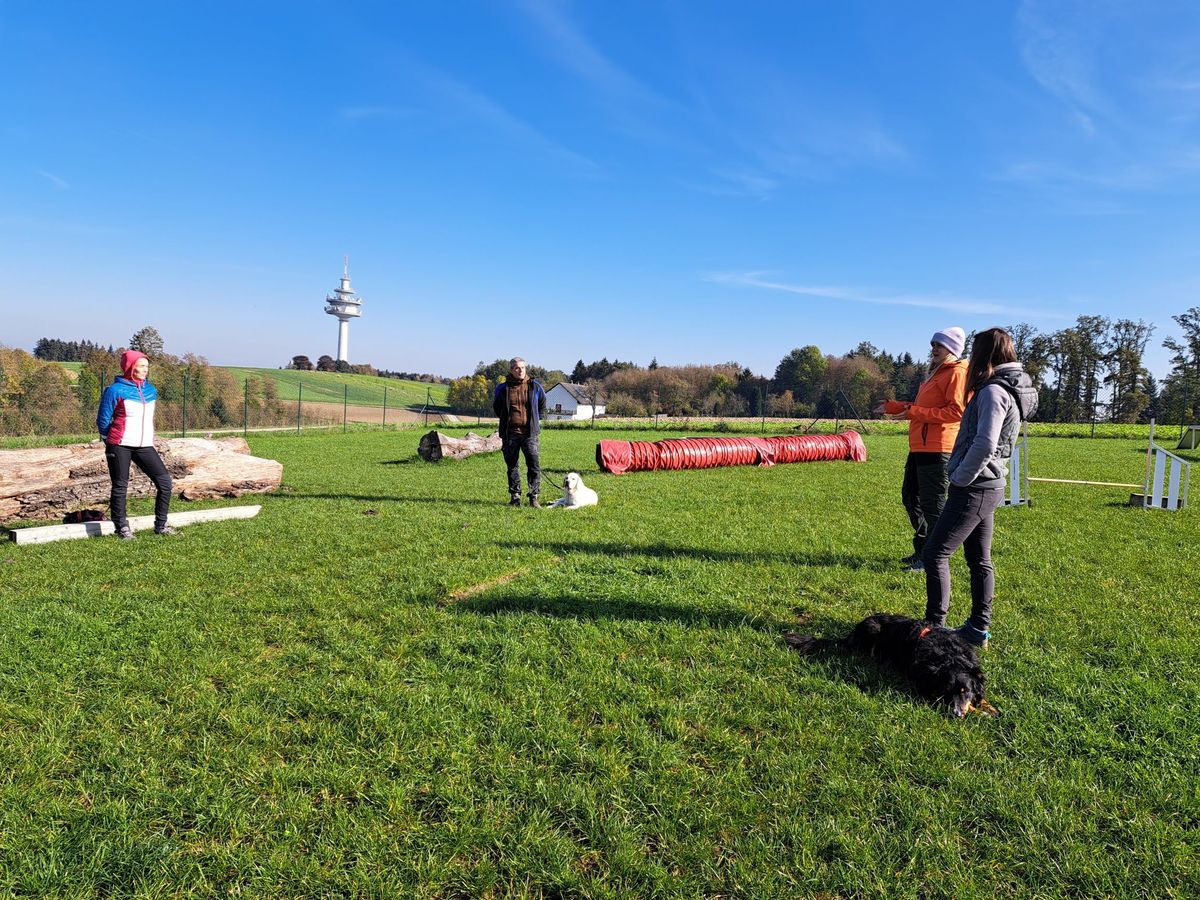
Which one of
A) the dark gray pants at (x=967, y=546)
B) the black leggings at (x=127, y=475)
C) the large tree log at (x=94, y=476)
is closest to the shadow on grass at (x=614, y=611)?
the dark gray pants at (x=967, y=546)

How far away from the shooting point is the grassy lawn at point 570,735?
2.08 metres

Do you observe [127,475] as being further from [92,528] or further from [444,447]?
[444,447]

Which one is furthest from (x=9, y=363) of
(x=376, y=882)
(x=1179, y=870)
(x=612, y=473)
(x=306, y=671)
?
(x=1179, y=870)

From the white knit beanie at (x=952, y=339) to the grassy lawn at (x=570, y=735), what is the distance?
1.90m

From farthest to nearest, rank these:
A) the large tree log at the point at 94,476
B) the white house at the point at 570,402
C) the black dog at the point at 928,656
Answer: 1. the white house at the point at 570,402
2. the large tree log at the point at 94,476
3. the black dog at the point at 928,656

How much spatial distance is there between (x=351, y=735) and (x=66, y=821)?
0.98 m

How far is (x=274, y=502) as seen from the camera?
29.0ft

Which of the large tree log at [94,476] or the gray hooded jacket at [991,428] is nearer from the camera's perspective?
the gray hooded jacket at [991,428]

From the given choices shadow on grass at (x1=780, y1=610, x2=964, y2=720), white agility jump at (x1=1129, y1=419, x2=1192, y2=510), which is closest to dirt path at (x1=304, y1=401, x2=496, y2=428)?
white agility jump at (x1=1129, y1=419, x2=1192, y2=510)

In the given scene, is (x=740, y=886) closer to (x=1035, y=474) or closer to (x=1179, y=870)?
(x=1179, y=870)

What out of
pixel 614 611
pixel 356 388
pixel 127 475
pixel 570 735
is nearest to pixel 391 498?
pixel 127 475

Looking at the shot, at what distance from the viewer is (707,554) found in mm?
5984

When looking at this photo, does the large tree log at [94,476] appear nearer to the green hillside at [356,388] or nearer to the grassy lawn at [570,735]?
the grassy lawn at [570,735]

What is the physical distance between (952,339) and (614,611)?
11.1ft
